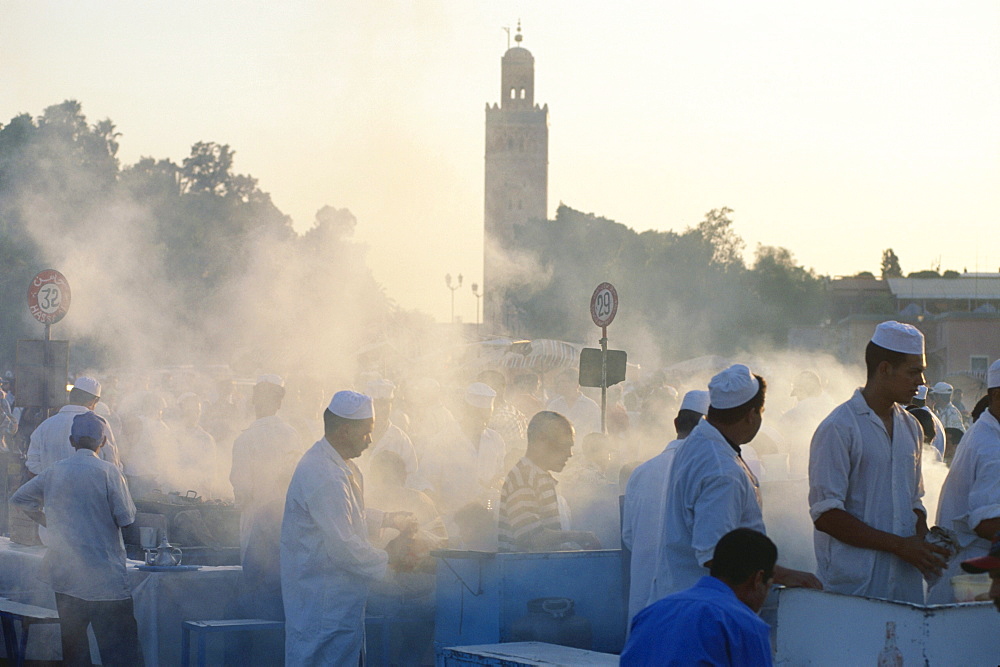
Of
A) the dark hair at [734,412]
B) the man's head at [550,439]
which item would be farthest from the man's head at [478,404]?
the dark hair at [734,412]

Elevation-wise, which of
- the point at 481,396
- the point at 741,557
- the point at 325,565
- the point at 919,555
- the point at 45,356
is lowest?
the point at 325,565

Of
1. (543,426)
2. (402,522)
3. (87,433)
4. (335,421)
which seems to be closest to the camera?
(335,421)

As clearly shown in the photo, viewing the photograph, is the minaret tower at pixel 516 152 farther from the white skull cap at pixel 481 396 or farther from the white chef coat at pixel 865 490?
the white chef coat at pixel 865 490

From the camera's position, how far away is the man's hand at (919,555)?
4227 mm

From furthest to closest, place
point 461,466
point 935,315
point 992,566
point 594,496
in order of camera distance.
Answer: point 935,315, point 461,466, point 594,496, point 992,566

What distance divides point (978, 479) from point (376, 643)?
375cm

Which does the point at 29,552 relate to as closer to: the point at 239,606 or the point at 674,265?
the point at 239,606

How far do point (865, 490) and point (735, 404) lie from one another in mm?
732

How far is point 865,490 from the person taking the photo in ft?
14.4

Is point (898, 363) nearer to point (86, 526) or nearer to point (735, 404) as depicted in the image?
point (735, 404)

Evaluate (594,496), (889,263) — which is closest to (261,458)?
(594,496)

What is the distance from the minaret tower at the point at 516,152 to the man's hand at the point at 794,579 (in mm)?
112391

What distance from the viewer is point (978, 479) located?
464 centimetres

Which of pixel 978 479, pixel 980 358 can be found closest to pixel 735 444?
pixel 978 479
